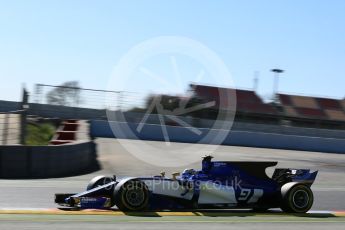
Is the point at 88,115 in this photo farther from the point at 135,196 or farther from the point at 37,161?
the point at 135,196

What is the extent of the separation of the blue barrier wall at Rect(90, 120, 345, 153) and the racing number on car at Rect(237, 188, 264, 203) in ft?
66.1

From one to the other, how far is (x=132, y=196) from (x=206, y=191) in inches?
48.7

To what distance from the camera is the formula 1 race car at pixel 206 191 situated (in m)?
8.36

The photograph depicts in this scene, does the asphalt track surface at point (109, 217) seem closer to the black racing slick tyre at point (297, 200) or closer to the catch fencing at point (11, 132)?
the black racing slick tyre at point (297, 200)

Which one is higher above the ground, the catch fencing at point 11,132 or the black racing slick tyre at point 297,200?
the catch fencing at point 11,132

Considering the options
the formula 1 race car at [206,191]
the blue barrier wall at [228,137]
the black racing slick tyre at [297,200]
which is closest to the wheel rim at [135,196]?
the formula 1 race car at [206,191]

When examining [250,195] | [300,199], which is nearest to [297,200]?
[300,199]

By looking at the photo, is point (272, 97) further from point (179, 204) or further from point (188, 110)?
point (179, 204)

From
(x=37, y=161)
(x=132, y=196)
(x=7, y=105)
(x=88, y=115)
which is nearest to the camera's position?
(x=132, y=196)

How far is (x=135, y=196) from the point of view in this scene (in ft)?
27.4

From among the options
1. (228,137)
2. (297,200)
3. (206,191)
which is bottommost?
(297,200)

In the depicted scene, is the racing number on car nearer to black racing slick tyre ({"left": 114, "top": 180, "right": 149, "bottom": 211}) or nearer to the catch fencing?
black racing slick tyre ({"left": 114, "top": 180, "right": 149, "bottom": 211})

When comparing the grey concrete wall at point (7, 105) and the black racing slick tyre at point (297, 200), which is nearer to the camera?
the black racing slick tyre at point (297, 200)

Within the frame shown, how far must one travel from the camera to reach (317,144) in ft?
107
